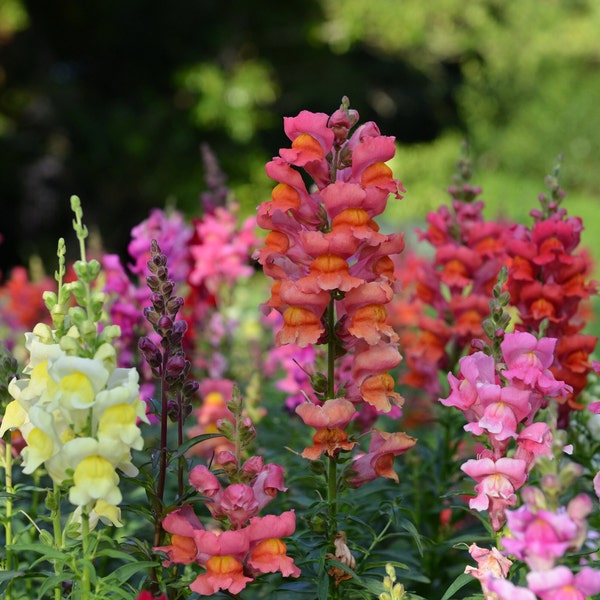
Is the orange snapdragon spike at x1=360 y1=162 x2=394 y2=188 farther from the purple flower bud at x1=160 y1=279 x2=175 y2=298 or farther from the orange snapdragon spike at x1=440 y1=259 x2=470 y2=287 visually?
the orange snapdragon spike at x1=440 y1=259 x2=470 y2=287

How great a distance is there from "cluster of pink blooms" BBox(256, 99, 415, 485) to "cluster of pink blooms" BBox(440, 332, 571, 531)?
9.5 inches

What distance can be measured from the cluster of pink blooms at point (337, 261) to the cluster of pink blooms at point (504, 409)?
24cm

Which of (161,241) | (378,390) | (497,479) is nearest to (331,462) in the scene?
(378,390)

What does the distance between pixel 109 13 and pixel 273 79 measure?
3.12m

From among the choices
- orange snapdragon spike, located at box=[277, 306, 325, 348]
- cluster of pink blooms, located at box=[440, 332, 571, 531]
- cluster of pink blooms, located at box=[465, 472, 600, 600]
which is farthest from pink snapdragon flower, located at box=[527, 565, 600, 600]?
orange snapdragon spike, located at box=[277, 306, 325, 348]

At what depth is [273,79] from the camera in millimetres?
17500

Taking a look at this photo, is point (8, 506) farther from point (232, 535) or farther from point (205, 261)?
point (205, 261)

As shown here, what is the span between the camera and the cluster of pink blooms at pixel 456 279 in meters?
3.17

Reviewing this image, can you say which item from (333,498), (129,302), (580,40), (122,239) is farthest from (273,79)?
(333,498)

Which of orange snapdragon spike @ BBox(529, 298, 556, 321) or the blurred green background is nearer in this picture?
orange snapdragon spike @ BBox(529, 298, 556, 321)

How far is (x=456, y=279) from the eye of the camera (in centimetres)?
317

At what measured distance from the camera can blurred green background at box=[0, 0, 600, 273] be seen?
15.3m

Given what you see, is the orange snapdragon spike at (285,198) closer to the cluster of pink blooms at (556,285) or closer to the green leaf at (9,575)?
the cluster of pink blooms at (556,285)

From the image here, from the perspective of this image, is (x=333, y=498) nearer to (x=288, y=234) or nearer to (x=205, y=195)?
(x=288, y=234)
